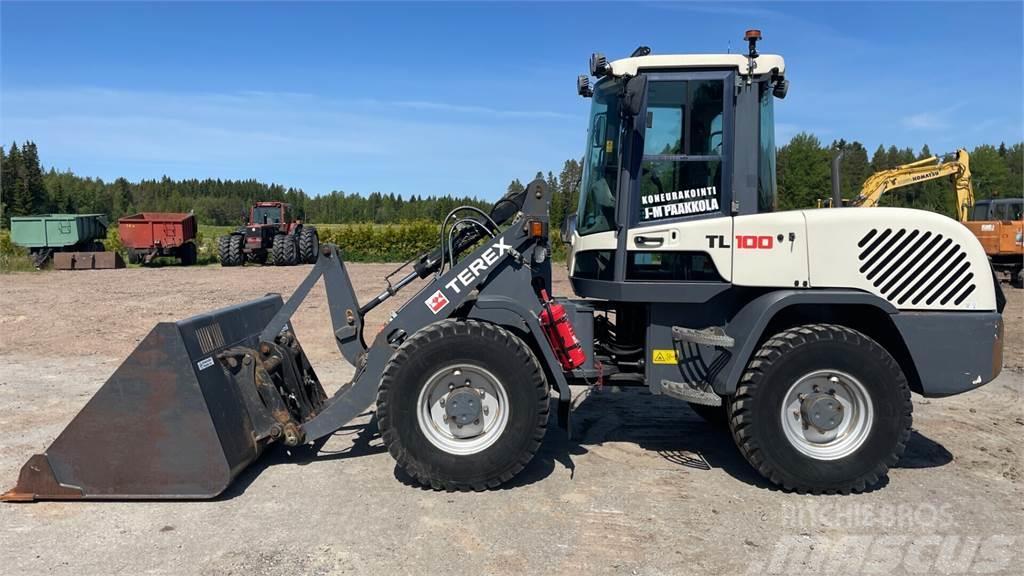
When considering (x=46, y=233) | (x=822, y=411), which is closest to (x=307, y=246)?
(x=46, y=233)

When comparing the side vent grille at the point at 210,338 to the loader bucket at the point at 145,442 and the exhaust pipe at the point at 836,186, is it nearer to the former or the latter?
the loader bucket at the point at 145,442

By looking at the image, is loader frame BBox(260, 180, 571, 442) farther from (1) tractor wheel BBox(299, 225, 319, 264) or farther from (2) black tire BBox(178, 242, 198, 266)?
(2) black tire BBox(178, 242, 198, 266)

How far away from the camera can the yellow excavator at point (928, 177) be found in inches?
637

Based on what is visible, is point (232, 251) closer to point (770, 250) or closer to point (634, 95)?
point (634, 95)

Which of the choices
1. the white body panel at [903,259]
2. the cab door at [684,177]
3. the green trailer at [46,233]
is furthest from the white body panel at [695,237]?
the green trailer at [46,233]

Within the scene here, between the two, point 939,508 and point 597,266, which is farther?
point 597,266

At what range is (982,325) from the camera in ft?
15.0

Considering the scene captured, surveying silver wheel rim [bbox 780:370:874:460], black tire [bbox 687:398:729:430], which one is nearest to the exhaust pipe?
silver wheel rim [bbox 780:370:874:460]

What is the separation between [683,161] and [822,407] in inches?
74.0

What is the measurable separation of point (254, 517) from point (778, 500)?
328 centimetres

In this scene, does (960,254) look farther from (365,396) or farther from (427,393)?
(365,396)

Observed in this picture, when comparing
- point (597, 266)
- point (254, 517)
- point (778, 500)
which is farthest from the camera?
point (597, 266)

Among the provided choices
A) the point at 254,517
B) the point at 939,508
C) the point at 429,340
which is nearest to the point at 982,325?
the point at 939,508

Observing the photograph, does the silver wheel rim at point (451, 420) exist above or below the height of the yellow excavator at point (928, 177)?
below
